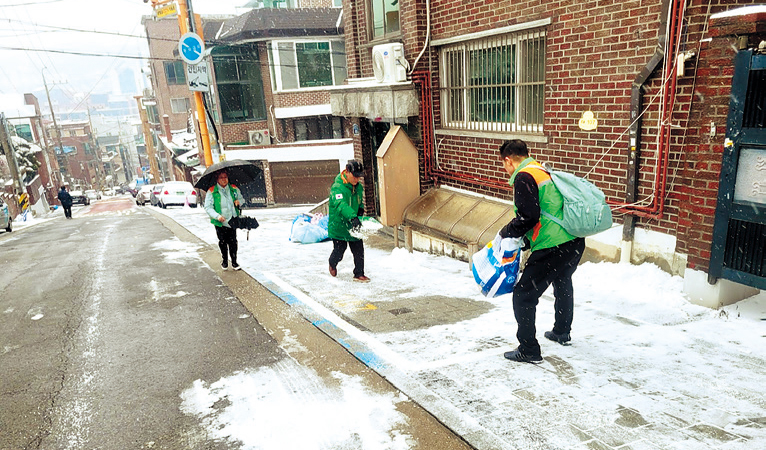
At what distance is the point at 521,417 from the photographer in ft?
10.3

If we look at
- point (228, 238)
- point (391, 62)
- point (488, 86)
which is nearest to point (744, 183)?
point (488, 86)

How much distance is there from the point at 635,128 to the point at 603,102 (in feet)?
1.86

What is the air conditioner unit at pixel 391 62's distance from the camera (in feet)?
28.6

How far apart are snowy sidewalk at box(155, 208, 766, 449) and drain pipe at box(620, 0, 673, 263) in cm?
35

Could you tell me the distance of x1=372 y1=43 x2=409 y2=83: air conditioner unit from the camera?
8719mm

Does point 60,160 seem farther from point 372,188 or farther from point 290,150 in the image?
point 372,188

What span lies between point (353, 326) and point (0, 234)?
63.3 ft

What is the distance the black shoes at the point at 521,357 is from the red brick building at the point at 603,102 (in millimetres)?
1939

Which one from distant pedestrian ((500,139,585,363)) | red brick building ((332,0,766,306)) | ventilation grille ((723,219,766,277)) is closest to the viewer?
distant pedestrian ((500,139,585,363))

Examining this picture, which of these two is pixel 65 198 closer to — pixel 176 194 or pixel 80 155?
pixel 176 194

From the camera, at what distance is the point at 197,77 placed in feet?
44.4

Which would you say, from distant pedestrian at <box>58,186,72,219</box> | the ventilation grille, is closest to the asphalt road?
the ventilation grille

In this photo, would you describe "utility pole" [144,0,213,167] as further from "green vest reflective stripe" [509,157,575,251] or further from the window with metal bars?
"green vest reflective stripe" [509,157,575,251]

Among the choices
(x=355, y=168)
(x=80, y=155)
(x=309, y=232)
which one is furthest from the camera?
(x=80, y=155)
